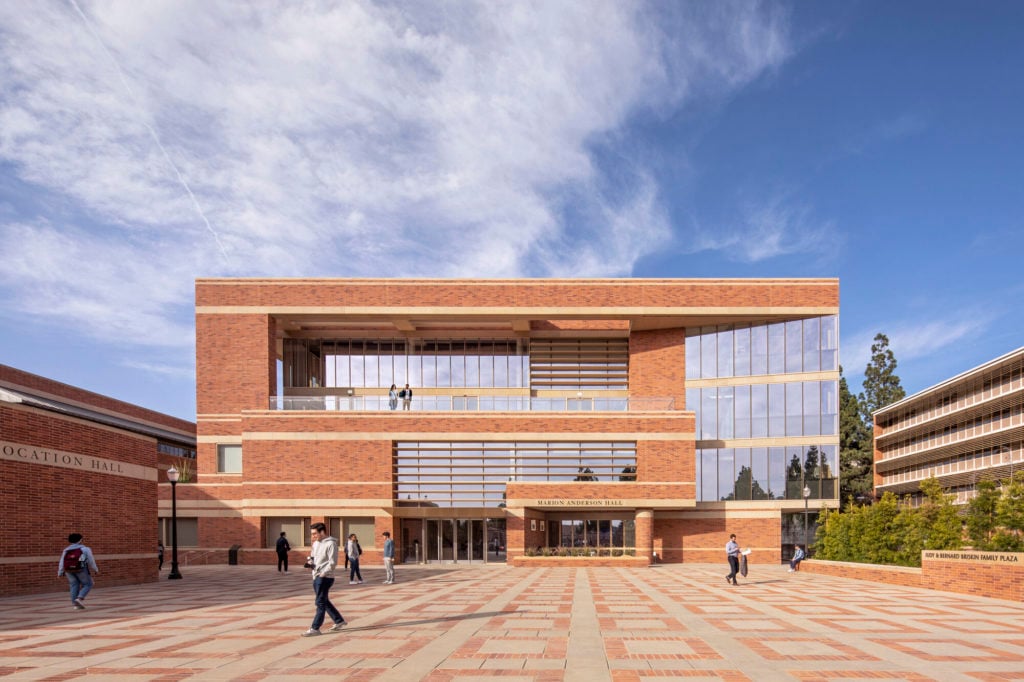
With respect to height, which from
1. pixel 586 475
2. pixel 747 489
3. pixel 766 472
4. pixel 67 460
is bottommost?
pixel 747 489

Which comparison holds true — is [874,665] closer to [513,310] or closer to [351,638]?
[351,638]

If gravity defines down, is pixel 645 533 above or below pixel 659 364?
below

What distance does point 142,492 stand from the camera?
2367 centimetres

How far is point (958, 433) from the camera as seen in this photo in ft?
154

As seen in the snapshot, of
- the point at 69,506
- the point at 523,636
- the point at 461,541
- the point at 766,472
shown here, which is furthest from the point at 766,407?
the point at 69,506

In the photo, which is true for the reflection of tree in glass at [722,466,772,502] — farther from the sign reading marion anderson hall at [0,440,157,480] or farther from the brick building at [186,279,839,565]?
the sign reading marion anderson hall at [0,440,157,480]

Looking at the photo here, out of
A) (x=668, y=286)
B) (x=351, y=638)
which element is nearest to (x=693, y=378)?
(x=668, y=286)

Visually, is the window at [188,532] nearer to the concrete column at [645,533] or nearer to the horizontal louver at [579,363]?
the horizontal louver at [579,363]

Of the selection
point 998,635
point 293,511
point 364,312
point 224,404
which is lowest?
point 293,511

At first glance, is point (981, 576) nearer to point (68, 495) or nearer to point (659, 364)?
point (659, 364)

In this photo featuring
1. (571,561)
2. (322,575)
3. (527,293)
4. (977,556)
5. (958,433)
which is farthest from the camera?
(958,433)

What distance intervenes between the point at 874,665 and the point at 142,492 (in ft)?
73.1

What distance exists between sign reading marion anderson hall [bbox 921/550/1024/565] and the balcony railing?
57.1 ft

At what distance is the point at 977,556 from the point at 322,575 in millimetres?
17010
